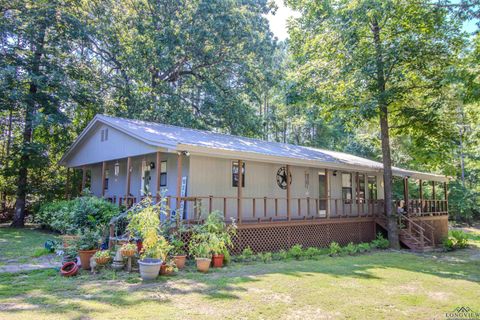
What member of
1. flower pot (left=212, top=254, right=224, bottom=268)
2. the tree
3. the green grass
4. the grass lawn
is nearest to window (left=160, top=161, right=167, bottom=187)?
the green grass

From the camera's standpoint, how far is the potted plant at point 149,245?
6.95 metres

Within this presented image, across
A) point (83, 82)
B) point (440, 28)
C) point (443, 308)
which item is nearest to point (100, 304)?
point (443, 308)

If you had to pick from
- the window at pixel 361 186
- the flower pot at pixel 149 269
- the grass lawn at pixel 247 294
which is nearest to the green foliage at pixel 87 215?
the grass lawn at pixel 247 294

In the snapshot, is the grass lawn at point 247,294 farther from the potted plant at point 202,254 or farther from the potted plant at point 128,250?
the potted plant at point 128,250

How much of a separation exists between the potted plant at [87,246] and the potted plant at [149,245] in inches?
48.7

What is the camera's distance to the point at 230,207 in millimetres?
12422

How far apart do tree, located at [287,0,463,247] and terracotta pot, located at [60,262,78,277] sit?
34.8 ft

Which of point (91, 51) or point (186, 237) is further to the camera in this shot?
point (91, 51)

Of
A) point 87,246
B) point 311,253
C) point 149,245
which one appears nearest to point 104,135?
point 87,246

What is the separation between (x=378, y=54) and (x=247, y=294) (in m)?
10.4

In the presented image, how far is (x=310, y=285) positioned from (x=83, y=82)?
61.3 feet

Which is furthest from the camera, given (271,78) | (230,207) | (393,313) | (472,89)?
(271,78)

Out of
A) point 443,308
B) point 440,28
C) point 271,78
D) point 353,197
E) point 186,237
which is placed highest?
point 271,78

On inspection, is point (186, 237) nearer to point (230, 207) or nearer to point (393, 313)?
point (230, 207)
